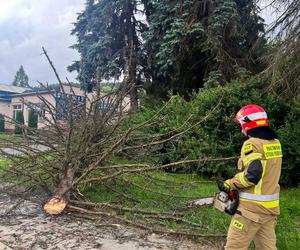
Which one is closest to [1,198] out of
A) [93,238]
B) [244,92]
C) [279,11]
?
[93,238]

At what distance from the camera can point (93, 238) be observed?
465cm

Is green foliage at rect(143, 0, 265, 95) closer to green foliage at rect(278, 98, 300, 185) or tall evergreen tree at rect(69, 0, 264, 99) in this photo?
tall evergreen tree at rect(69, 0, 264, 99)

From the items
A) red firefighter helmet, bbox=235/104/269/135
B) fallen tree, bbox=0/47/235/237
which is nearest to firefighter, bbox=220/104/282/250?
red firefighter helmet, bbox=235/104/269/135

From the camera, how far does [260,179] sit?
10.8ft

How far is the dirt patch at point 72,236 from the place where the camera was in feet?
14.5

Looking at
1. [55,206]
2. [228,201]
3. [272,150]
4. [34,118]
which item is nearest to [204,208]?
[55,206]

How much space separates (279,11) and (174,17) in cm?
681

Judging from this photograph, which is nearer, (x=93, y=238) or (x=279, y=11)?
(x=93, y=238)

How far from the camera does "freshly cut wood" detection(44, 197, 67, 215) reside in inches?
217

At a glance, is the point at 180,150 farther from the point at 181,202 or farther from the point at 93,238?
the point at 93,238

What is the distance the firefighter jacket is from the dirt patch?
1.29 meters

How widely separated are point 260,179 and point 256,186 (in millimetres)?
105

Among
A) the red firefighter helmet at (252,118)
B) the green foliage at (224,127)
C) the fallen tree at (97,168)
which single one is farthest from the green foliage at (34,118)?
the red firefighter helmet at (252,118)

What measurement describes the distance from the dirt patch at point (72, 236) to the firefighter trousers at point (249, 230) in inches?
42.8
